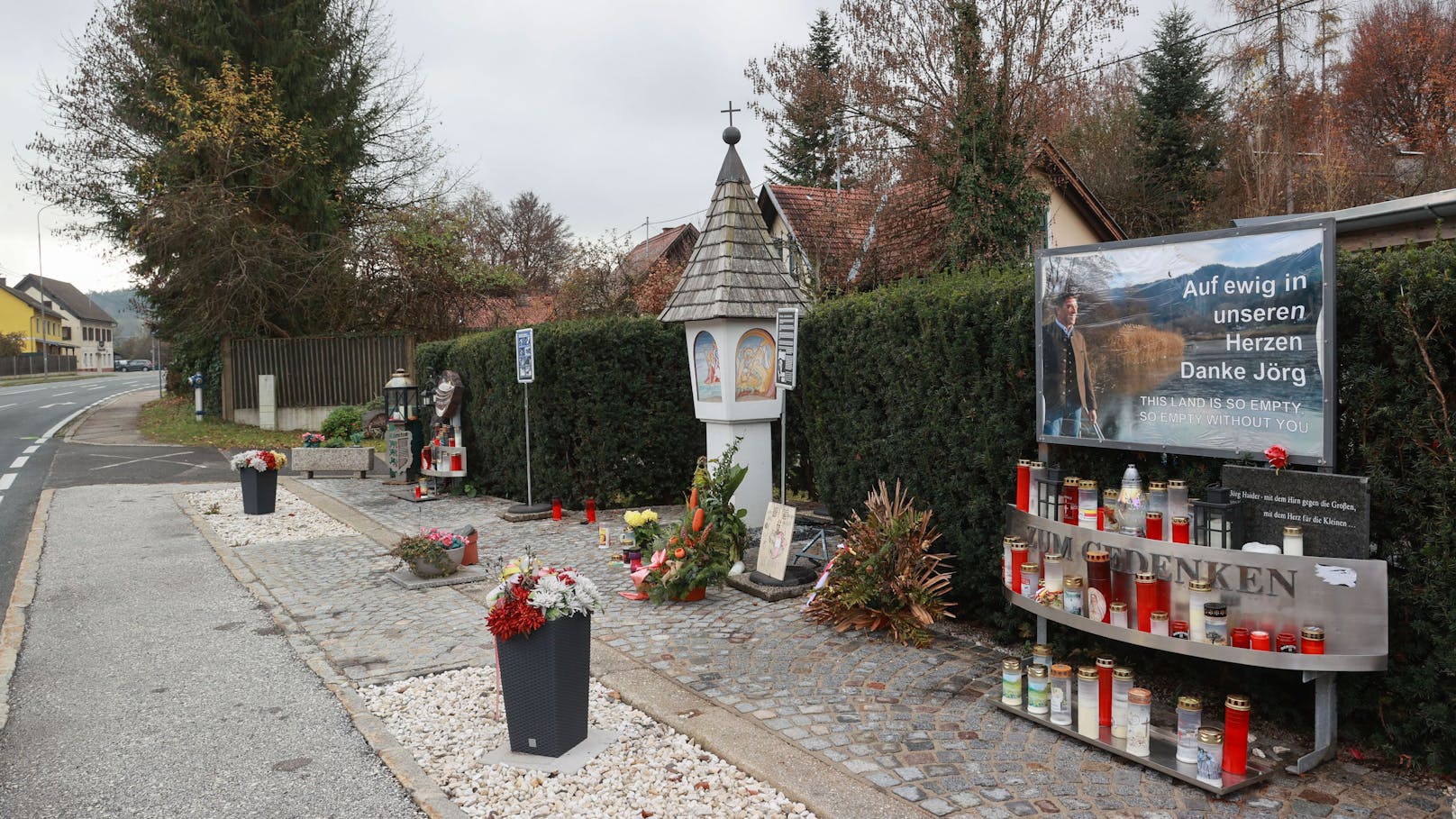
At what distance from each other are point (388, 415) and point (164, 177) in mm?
12547

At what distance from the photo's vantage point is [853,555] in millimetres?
6895

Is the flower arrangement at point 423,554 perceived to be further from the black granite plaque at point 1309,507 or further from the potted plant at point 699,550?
the black granite plaque at point 1309,507

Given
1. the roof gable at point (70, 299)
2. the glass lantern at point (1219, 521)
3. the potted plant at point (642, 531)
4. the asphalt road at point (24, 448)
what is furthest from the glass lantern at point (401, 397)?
the roof gable at point (70, 299)

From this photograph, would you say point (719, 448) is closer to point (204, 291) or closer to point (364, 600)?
point (364, 600)

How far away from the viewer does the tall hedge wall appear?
4.04 metres

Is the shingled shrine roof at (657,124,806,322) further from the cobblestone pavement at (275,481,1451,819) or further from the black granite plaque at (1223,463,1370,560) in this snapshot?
the black granite plaque at (1223,463,1370,560)

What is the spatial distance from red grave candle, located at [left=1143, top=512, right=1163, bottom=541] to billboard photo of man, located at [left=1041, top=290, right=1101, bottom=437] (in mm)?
757

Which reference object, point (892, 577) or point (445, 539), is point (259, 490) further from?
point (892, 577)

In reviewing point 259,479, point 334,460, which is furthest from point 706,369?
point 334,460

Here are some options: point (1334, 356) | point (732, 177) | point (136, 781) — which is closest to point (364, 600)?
point (136, 781)

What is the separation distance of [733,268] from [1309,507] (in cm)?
653

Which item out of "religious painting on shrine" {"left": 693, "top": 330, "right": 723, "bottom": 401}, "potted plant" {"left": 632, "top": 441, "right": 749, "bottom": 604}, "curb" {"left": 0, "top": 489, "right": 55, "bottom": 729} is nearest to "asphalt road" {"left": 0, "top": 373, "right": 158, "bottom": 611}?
"curb" {"left": 0, "top": 489, "right": 55, "bottom": 729}

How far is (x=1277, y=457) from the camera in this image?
444cm

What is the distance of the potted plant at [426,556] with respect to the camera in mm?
8883
